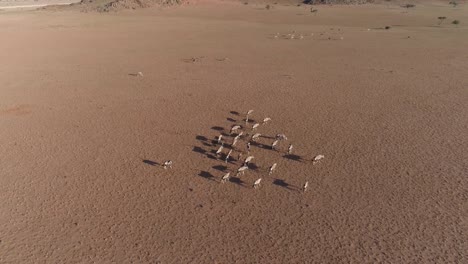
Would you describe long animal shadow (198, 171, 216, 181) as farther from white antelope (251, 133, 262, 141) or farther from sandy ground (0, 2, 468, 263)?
white antelope (251, 133, 262, 141)

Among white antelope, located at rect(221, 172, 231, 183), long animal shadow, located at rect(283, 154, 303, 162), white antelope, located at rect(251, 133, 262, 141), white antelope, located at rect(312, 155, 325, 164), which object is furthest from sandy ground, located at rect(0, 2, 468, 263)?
white antelope, located at rect(251, 133, 262, 141)

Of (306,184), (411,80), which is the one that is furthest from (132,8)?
(306,184)

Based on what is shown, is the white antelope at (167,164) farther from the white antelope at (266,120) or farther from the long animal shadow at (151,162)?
the white antelope at (266,120)

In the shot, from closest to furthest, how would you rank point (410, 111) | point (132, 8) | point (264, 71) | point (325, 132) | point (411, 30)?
point (325, 132)
point (410, 111)
point (264, 71)
point (411, 30)
point (132, 8)

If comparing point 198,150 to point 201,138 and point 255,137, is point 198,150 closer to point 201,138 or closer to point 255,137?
point 201,138

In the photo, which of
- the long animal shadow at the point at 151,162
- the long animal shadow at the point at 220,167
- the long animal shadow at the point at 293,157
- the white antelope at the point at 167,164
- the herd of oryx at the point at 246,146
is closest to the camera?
the herd of oryx at the point at 246,146

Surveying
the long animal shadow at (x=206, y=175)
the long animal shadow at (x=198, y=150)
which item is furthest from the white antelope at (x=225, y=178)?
the long animal shadow at (x=198, y=150)

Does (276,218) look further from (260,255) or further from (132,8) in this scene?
(132,8)
